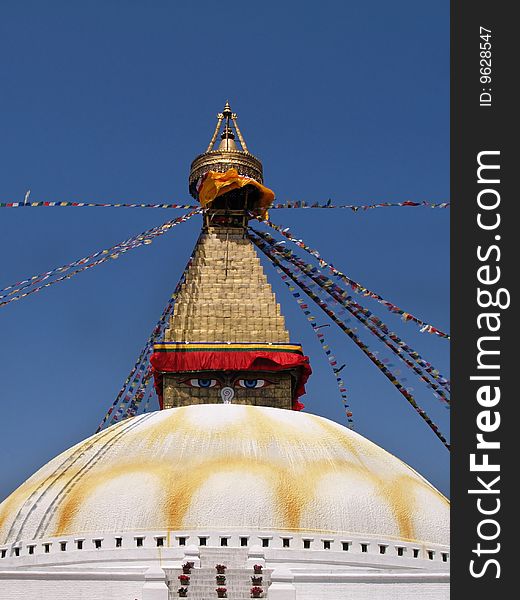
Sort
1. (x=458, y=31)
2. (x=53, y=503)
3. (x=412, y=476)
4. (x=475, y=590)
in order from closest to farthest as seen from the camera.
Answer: (x=475, y=590) → (x=458, y=31) → (x=53, y=503) → (x=412, y=476)

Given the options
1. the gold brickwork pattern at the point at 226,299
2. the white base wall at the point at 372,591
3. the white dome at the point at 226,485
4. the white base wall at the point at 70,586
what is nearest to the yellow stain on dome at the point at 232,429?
the white dome at the point at 226,485

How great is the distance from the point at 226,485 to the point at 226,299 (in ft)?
23.1

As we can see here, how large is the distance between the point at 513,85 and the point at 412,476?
736 cm

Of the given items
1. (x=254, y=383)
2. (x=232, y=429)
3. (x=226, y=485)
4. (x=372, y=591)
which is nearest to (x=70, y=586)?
(x=226, y=485)

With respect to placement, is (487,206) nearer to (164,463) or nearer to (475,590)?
(475,590)

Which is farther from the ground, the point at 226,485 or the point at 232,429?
the point at 232,429

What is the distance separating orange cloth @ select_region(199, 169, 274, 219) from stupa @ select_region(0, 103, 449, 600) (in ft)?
22.7

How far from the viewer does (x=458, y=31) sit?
426 inches

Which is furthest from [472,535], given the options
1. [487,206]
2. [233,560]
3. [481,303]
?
[233,560]

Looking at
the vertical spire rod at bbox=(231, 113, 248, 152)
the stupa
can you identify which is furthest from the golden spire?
the stupa

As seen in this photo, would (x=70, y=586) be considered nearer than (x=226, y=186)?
Yes

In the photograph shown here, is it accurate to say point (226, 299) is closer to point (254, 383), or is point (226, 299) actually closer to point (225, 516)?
point (254, 383)

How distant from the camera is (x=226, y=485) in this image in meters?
13.9

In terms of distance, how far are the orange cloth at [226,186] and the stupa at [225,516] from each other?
6.93 metres
